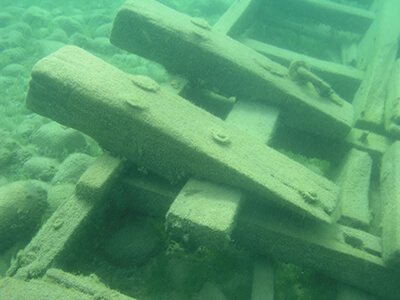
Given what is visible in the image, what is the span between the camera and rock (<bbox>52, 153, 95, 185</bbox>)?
3123 millimetres

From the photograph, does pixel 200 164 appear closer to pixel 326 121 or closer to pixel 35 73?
pixel 35 73

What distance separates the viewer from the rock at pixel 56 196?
8.78ft

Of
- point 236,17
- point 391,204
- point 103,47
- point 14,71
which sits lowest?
point 14,71

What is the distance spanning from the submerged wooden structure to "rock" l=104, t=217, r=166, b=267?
20cm

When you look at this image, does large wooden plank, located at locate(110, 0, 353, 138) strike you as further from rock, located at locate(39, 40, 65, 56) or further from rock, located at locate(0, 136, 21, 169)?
rock, located at locate(39, 40, 65, 56)

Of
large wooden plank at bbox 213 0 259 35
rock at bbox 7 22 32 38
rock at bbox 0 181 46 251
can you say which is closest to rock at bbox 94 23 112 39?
rock at bbox 7 22 32 38

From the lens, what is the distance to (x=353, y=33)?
593 centimetres

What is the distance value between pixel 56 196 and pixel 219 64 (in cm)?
220

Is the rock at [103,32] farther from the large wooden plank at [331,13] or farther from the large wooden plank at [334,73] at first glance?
the large wooden plank at [334,73]

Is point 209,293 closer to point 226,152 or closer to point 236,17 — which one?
point 226,152

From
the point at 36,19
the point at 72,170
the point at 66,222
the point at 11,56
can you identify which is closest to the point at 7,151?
the point at 72,170

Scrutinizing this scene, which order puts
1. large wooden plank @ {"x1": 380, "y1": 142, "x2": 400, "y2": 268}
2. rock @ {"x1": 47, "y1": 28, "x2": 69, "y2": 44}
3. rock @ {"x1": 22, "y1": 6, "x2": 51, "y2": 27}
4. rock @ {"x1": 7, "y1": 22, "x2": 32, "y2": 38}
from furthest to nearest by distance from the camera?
rock @ {"x1": 22, "y1": 6, "x2": 51, "y2": 27}
rock @ {"x1": 7, "y1": 22, "x2": 32, "y2": 38}
rock @ {"x1": 47, "y1": 28, "x2": 69, "y2": 44}
large wooden plank @ {"x1": 380, "y1": 142, "x2": 400, "y2": 268}

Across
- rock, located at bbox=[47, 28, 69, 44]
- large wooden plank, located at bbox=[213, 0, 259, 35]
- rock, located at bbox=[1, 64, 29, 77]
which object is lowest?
rock, located at bbox=[1, 64, 29, 77]

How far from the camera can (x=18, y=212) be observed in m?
2.40
